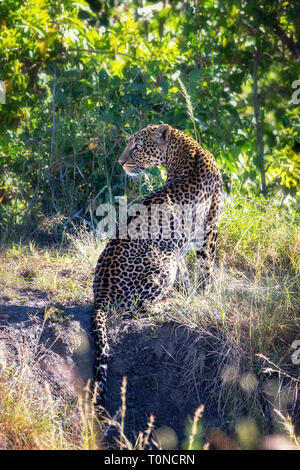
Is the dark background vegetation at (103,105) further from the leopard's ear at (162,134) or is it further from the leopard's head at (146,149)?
the leopard's ear at (162,134)

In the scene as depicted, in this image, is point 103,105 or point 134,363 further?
point 103,105

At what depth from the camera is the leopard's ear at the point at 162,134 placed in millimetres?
6256

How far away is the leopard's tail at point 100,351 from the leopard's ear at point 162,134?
192 cm

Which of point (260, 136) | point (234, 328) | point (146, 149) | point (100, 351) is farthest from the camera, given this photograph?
point (260, 136)

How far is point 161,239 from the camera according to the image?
18.3 ft

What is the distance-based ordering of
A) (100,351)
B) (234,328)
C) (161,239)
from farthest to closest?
(161,239) → (234,328) → (100,351)

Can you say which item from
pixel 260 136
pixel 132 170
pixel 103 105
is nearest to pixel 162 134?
pixel 132 170

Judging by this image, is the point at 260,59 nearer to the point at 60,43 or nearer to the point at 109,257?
the point at 60,43

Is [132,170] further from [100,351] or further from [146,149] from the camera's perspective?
[100,351]

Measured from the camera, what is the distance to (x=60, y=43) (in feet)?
28.3

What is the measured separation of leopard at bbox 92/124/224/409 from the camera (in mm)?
5270

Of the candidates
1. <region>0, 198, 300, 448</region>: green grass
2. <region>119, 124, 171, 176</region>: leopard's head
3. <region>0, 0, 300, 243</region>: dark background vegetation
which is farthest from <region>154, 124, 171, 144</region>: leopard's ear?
<region>0, 198, 300, 448</region>: green grass

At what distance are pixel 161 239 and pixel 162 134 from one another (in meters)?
1.21
